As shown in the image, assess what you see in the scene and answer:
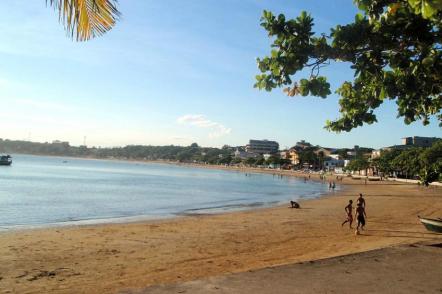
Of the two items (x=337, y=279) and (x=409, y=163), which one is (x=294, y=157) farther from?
(x=337, y=279)

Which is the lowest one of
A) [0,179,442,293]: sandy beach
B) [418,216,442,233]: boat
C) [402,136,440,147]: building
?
[0,179,442,293]: sandy beach

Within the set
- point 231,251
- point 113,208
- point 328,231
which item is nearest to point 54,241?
point 231,251

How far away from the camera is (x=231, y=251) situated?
16.0 meters

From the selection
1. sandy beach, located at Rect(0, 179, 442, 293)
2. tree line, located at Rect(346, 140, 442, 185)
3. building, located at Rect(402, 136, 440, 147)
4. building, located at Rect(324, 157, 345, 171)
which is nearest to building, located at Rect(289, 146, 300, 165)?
building, located at Rect(324, 157, 345, 171)

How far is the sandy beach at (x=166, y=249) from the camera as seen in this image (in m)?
11.4

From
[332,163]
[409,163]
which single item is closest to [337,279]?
[409,163]

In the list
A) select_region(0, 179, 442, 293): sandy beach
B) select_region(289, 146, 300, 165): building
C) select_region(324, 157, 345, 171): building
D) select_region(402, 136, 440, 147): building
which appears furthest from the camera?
select_region(289, 146, 300, 165): building

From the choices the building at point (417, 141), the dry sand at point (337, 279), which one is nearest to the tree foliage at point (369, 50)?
the dry sand at point (337, 279)

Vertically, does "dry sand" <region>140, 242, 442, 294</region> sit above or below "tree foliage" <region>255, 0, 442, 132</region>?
below

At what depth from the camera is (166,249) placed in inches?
645

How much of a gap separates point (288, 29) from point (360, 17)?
1.26 m

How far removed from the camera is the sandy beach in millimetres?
11375

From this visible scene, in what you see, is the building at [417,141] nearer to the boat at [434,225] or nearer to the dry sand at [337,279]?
the boat at [434,225]

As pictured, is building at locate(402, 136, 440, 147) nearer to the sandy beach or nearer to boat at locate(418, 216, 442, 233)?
the sandy beach
